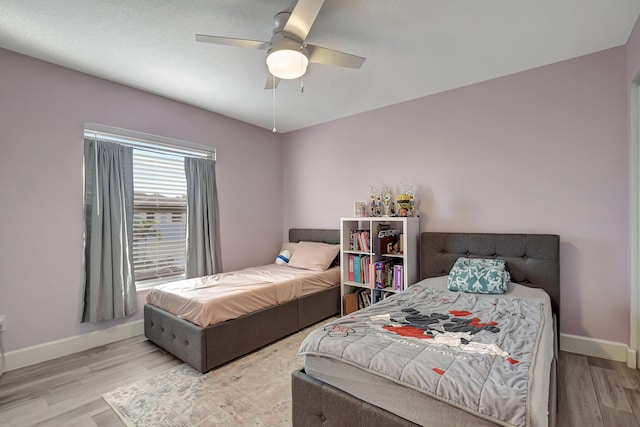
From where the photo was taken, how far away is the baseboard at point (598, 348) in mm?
2264

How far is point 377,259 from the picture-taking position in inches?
128

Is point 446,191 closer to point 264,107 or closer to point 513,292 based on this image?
point 513,292

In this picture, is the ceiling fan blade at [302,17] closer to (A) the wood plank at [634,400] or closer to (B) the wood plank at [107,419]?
(B) the wood plank at [107,419]

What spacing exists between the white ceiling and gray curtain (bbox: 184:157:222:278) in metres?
0.90

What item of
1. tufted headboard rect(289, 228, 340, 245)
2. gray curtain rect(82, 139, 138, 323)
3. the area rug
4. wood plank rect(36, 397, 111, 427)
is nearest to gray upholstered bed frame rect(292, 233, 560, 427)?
the area rug

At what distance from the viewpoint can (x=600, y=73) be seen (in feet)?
7.79

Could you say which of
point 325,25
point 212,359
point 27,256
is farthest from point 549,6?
point 27,256

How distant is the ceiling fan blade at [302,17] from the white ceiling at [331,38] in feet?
0.77

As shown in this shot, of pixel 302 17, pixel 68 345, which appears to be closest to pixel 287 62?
pixel 302 17

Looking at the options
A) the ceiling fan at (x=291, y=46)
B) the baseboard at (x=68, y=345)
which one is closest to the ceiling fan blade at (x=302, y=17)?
the ceiling fan at (x=291, y=46)

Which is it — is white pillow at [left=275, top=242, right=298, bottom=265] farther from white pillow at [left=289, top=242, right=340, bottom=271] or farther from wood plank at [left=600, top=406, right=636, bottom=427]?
wood plank at [left=600, top=406, right=636, bottom=427]

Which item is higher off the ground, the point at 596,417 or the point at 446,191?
the point at 446,191

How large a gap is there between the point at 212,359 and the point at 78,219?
180 centimetres

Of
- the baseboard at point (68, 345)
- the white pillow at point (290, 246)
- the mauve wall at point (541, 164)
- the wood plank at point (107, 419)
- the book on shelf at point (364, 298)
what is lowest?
the wood plank at point (107, 419)
